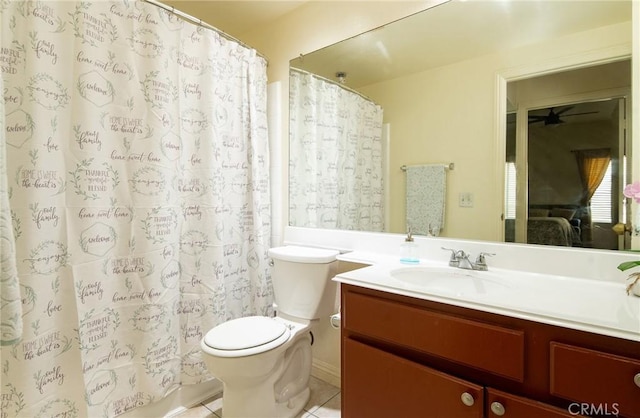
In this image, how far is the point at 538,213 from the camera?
1.29 meters

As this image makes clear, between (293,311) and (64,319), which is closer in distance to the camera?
(64,319)

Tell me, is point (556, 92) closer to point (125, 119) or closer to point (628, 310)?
point (628, 310)

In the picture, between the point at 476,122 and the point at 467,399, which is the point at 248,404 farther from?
the point at 476,122

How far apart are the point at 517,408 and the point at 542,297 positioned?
330 millimetres

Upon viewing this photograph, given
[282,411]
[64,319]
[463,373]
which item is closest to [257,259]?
[282,411]

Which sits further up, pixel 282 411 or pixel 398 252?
pixel 398 252

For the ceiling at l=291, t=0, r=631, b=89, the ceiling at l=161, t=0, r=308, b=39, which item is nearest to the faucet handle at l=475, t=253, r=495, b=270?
the ceiling at l=291, t=0, r=631, b=89

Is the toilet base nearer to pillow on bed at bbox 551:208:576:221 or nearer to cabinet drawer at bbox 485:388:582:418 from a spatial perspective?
cabinet drawer at bbox 485:388:582:418

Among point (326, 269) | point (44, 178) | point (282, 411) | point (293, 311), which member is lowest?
point (282, 411)

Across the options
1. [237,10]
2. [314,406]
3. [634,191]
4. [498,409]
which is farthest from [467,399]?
[237,10]

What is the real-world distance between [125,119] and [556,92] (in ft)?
6.11

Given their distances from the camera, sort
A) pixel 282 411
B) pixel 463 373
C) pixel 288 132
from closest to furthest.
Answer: pixel 463 373 < pixel 282 411 < pixel 288 132

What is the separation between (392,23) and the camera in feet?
5.46

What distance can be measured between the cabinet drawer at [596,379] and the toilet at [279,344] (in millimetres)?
1020
